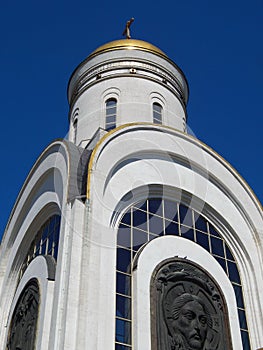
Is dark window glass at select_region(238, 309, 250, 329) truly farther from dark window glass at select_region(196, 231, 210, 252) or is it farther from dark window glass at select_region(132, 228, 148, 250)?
dark window glass at select_region(132, 228, 148, 250)

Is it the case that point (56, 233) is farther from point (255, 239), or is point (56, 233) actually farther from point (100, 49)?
point (100, 49)

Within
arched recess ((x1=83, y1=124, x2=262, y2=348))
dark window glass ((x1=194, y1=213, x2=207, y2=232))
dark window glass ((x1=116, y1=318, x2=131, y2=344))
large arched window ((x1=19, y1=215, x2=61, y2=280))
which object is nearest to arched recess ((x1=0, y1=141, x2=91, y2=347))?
large arched window ((x1=19, y1=215, x2=61, y2=280))

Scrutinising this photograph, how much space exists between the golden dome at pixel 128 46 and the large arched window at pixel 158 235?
Result: 8.48 m

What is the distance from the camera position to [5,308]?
1764 cm

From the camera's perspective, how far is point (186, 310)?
14492 mm

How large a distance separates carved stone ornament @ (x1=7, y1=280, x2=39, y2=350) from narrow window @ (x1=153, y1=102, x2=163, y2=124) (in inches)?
326

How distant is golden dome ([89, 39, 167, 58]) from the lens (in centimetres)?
2303

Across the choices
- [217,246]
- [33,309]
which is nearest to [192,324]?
[217,246]

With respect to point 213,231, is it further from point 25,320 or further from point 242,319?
point 25,320

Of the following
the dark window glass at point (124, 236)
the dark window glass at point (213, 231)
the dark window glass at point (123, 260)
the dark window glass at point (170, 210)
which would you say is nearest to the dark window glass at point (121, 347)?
the dark window glass at point (123, 260)

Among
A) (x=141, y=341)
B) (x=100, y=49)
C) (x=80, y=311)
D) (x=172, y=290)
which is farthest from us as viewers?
(x=100, y=49)

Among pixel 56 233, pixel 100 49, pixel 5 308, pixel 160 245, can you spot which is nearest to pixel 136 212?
pixel 160 245

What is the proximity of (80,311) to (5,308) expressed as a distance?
19.7 feet

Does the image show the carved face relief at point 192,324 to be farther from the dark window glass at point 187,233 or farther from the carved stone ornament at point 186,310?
the dark window glass at point 187,233
